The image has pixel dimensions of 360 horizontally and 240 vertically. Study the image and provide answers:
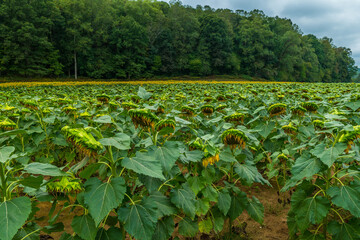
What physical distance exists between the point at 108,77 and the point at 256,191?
4401 centimetres

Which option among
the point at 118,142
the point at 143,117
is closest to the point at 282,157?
the point at 143,117

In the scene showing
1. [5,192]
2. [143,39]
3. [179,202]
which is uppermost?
[143,39]

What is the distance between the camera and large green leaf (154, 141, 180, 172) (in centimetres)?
136

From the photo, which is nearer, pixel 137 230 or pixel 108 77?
pixel 137 230

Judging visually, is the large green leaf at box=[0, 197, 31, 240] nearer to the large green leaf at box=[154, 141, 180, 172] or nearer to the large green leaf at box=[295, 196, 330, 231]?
the large green leaf at box=[154, 141, 180, 172]

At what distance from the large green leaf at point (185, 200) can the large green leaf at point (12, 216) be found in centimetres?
81

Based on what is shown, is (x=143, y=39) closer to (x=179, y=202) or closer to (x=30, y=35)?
(x=30, y=35)

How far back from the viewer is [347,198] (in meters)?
1.43

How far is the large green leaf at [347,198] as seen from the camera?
1.39 meters

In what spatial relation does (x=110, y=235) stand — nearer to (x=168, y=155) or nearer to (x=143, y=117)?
(x=168, y=155)

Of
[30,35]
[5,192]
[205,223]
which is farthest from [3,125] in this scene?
[30,35]

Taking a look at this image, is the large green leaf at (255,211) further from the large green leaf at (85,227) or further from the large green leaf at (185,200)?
the large green leaf at (85,227)

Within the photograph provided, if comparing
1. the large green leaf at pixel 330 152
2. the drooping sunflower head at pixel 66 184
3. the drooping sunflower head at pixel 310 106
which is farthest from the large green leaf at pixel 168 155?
the drooping sunflower head at pixel 310 106

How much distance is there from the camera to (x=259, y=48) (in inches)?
2237
